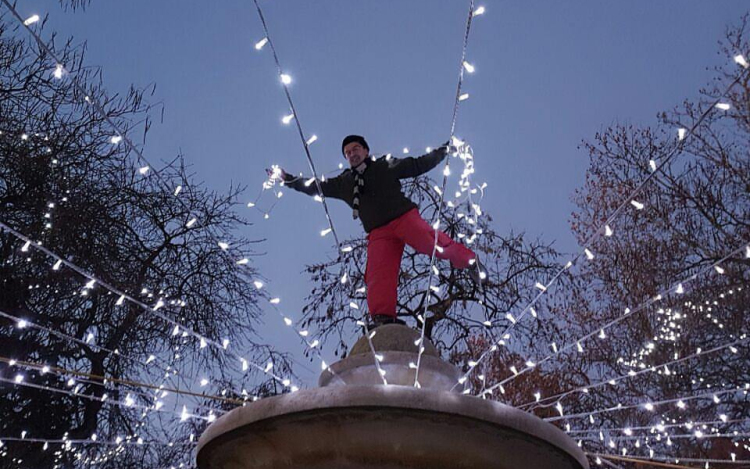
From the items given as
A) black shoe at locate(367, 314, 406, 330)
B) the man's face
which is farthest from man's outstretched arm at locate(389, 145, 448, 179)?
black shoe at locate(367, 314, 406, 330)

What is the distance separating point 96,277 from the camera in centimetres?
656

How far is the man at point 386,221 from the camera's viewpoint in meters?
4.89

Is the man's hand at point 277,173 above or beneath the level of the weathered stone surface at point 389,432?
above

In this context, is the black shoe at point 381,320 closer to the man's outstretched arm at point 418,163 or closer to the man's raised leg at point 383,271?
the man's raised leg at point 383,271

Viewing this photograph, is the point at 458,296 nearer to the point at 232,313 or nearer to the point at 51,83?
the point at 232,313

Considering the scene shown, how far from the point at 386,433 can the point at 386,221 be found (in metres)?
2.43

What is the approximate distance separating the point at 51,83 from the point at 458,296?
466 cm

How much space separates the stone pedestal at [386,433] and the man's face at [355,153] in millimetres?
2623

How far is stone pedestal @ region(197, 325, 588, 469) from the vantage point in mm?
2664

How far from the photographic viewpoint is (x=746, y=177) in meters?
9.35

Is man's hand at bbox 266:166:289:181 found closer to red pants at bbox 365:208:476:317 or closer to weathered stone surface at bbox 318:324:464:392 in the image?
red pants at bbox 365:208:476:317

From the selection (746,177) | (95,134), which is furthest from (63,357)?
(746,177)

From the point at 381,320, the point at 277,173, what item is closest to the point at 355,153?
the point at 277,173

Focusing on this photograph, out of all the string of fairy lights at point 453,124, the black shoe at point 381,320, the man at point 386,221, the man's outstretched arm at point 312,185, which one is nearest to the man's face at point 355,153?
the man at point 386,221
